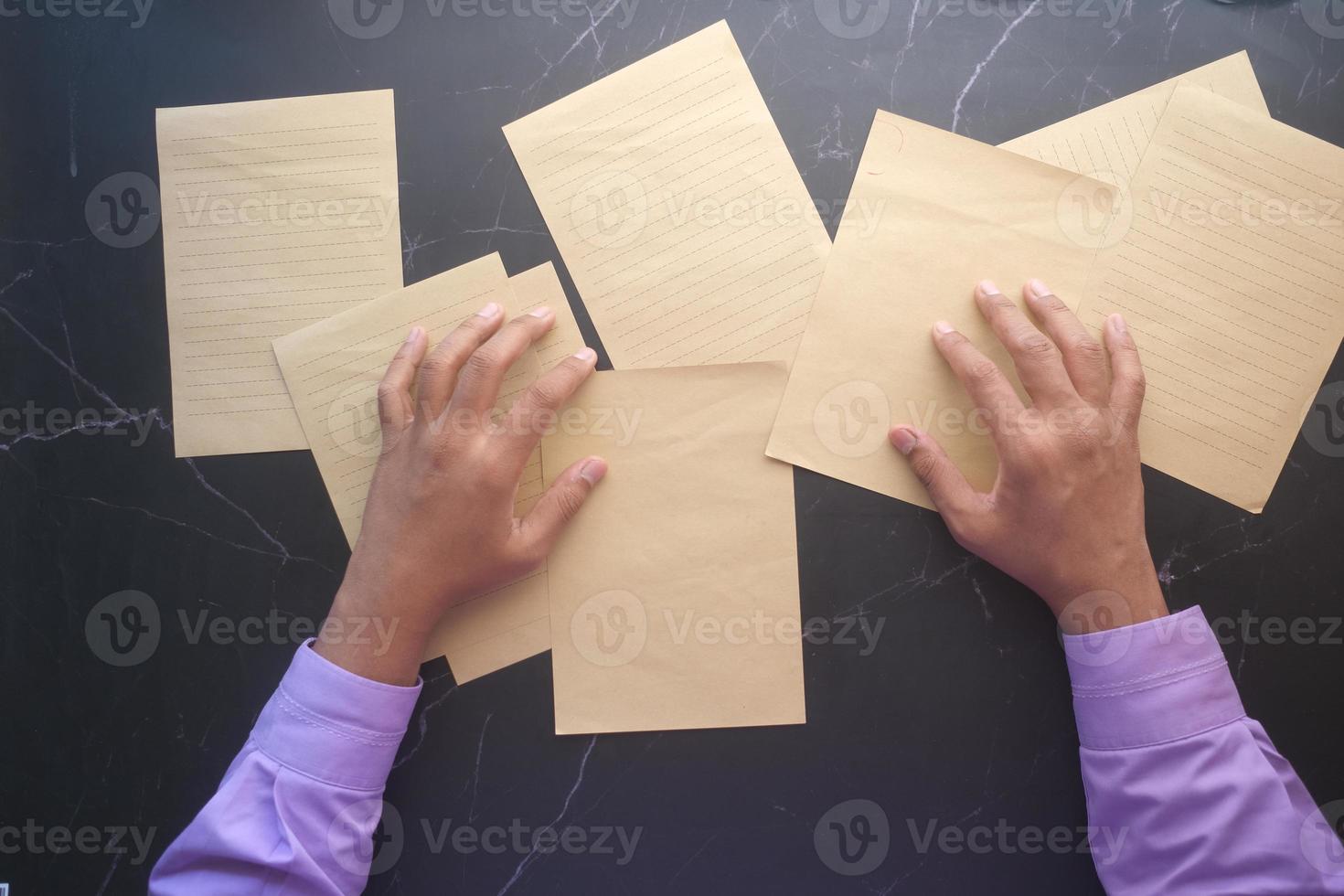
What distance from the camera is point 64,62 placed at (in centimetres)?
91

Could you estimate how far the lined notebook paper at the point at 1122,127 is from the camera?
0.87 meters

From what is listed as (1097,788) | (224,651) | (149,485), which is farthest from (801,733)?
(149,485)

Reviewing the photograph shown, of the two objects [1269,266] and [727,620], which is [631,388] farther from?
[1269,266]

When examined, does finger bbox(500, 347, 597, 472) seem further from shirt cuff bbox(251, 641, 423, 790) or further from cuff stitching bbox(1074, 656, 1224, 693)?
cuff stitching bbox(1074, 656, 1224, 693)

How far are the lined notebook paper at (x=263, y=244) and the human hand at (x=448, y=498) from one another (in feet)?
0.45

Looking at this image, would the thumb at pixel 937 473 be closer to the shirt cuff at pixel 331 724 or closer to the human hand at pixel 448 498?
the human hand at pixel 448 498

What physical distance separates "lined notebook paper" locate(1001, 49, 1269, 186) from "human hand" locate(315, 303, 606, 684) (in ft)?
1.84

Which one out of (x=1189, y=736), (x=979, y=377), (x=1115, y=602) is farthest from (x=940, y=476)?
(x=1189, y=736)

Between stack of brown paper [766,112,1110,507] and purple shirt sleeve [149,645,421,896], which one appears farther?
stack of brown paper [766,112,1110,507]

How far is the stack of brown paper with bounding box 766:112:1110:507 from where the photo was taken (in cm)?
86

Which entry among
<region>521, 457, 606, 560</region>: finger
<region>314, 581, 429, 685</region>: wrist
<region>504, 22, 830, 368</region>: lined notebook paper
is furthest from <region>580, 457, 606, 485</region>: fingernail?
<region>314, 581, 429, 685</region>: wrist

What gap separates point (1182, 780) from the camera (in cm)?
75

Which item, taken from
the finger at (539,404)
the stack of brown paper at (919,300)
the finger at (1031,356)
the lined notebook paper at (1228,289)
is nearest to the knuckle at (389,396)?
the finger at (539,404)

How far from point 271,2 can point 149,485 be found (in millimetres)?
560
